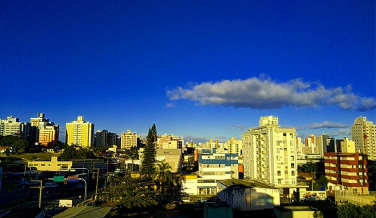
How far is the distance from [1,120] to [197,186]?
527ft

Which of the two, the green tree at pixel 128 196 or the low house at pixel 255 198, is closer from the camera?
the green tree at pixel 128 196

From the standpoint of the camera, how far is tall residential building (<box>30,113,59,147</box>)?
5610 inches

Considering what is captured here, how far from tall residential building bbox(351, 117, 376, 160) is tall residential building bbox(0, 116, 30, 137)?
540 feet

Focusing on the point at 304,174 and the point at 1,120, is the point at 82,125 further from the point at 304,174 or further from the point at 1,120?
the point at 304,174

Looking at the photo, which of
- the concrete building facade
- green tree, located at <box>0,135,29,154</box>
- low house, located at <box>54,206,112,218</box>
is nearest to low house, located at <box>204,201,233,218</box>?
low house, located at <box>54,206,112,218</box>

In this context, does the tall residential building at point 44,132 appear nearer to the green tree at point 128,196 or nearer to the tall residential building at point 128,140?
the tall residential building at point 128,140

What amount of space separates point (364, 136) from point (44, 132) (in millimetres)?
147642

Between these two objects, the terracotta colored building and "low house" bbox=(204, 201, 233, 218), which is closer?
"low house" bbox=(204, 201, 233, 218)

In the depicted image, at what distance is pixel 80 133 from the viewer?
519ft

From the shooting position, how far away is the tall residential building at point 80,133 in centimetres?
15725

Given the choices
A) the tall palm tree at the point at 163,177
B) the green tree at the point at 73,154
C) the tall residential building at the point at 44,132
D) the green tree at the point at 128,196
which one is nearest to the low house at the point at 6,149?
the green tree at the point at 73,154

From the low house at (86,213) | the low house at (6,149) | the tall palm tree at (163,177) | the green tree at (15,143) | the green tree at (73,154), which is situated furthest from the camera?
the green tree at (15,143)

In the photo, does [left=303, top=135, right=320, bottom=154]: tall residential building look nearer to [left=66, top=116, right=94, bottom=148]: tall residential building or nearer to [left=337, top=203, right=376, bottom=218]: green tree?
[left=337, top=203, right=376, bottom=218]: green tree

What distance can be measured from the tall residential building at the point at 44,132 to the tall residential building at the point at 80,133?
28.3 ft
